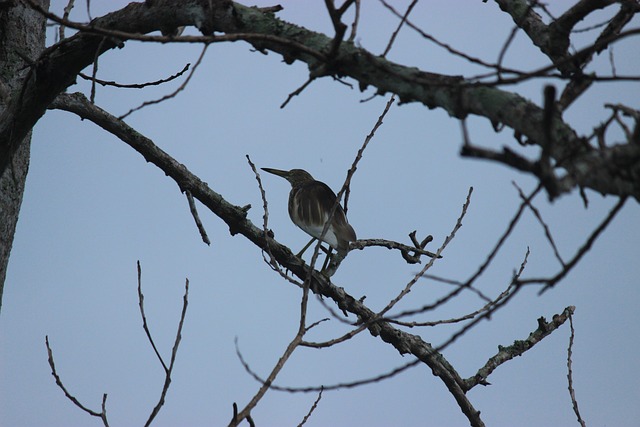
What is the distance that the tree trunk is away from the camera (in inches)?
136

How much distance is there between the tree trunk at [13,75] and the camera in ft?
11.3

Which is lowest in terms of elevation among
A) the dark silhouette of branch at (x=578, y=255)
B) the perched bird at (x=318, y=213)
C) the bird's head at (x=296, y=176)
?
the dark silhouette of branch at (x=578, y=255)

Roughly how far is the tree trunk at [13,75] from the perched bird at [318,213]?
6.34 feet

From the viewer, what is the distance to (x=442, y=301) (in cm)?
197

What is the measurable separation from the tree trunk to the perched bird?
1933 millimetres

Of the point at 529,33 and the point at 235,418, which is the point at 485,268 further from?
the point at 529,33

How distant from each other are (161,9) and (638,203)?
190cm

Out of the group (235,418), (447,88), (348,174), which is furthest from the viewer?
(348,174)

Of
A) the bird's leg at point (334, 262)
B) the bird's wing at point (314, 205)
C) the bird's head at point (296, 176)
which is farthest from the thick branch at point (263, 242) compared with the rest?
the bird's head at point (296, 176)

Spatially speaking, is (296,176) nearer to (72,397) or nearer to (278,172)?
(278,172)

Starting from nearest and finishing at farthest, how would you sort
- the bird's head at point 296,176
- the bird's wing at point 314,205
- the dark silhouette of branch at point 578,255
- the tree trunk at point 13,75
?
1. the dark silhouette of branch at point 578,255
2. the tree trunk at point 13,75
3. the bird's wing at point 314,205
4. the bird's head at point 296,176

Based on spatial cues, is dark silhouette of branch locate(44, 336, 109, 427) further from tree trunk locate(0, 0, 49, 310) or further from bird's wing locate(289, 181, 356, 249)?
bird's wing locate(289, 181, 356, 249)

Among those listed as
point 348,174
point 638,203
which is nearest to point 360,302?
point 348,174

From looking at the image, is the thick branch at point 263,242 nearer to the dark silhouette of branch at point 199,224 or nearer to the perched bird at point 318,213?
the dark silhouette of branch at point 199,224
